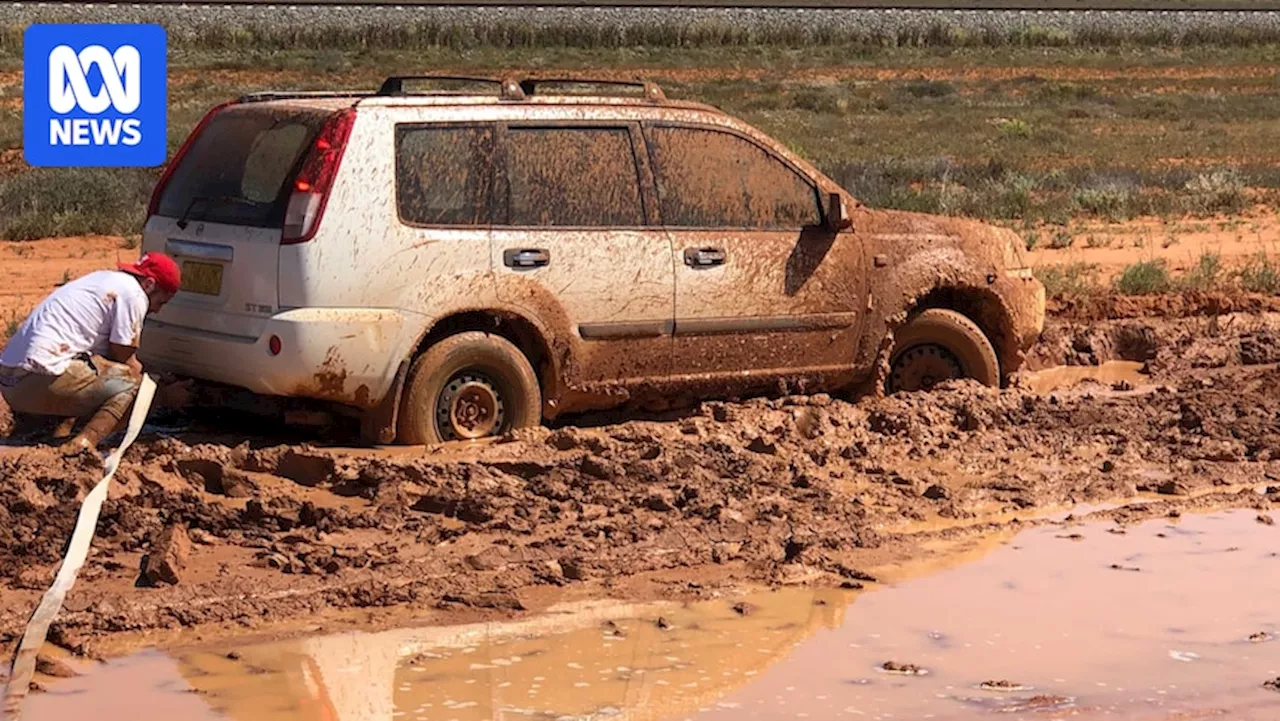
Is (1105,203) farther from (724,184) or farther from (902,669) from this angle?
(902,669)

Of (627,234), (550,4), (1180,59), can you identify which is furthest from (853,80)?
(627,234)

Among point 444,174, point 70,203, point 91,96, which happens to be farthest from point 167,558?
point 91,96

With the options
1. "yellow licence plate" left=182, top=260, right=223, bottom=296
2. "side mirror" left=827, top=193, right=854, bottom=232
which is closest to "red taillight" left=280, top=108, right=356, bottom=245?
"yellow licence plate" left=182, top=260, right=223, bottom=296

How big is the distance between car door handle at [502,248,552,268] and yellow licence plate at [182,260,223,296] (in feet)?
4.42

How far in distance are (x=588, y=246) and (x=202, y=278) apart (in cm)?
187

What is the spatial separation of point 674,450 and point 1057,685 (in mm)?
3056

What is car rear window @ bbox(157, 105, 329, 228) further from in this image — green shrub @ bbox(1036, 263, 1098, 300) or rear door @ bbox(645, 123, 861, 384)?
green shrub @ bbox(1036, 263, 1098, 300)

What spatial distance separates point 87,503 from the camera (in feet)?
27.0

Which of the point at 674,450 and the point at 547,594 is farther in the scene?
the point at 674,450

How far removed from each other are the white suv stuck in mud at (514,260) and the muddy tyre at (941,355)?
0.05 metres

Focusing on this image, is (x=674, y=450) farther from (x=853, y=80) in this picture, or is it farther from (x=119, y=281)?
(x=853, y=80)

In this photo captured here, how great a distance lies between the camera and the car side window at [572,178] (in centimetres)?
1002

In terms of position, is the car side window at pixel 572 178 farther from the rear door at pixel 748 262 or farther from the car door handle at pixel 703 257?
the car door handle at pixel 703 257

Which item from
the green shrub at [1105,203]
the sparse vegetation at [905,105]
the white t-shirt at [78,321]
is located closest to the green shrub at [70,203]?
the sparse vegetation at [905,105]
